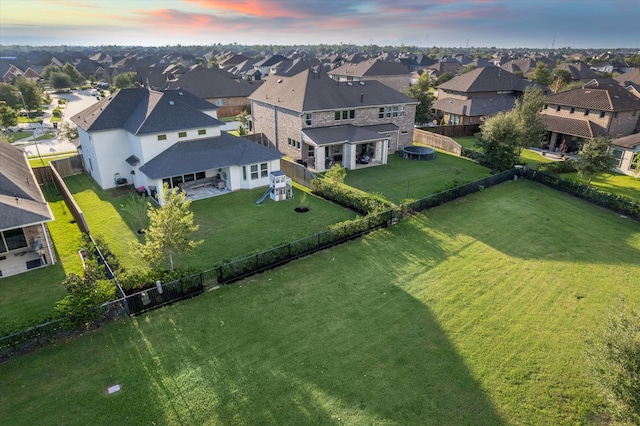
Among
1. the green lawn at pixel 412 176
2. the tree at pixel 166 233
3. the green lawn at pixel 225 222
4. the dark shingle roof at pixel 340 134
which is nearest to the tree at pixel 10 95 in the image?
the green lawn at pixel 225 222

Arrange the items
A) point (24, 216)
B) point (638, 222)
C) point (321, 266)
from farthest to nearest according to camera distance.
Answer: point (638, 222)
point (321, 266)
point (24, 216)

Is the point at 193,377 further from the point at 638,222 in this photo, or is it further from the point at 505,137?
the point at 505,137

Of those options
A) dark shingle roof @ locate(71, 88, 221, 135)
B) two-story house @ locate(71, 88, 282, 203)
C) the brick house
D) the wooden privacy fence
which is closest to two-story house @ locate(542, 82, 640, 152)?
the wooden privacy fence

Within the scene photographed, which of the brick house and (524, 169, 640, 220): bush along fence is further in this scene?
(524, 169, 640, 220): bush along fence

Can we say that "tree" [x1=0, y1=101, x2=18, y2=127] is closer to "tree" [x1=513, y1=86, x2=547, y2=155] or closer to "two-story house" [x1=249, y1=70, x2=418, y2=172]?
"two-story house" [x1=249, y1=70, x2=418, y2=172]

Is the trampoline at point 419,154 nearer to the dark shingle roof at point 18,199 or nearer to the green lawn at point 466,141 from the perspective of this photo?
the green lawn at point 466,141

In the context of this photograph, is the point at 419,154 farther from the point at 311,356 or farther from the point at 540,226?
the point at 311,356

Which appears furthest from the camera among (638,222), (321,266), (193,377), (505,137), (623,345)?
(505,137)

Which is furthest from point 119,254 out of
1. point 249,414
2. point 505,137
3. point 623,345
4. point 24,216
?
point 505,137
